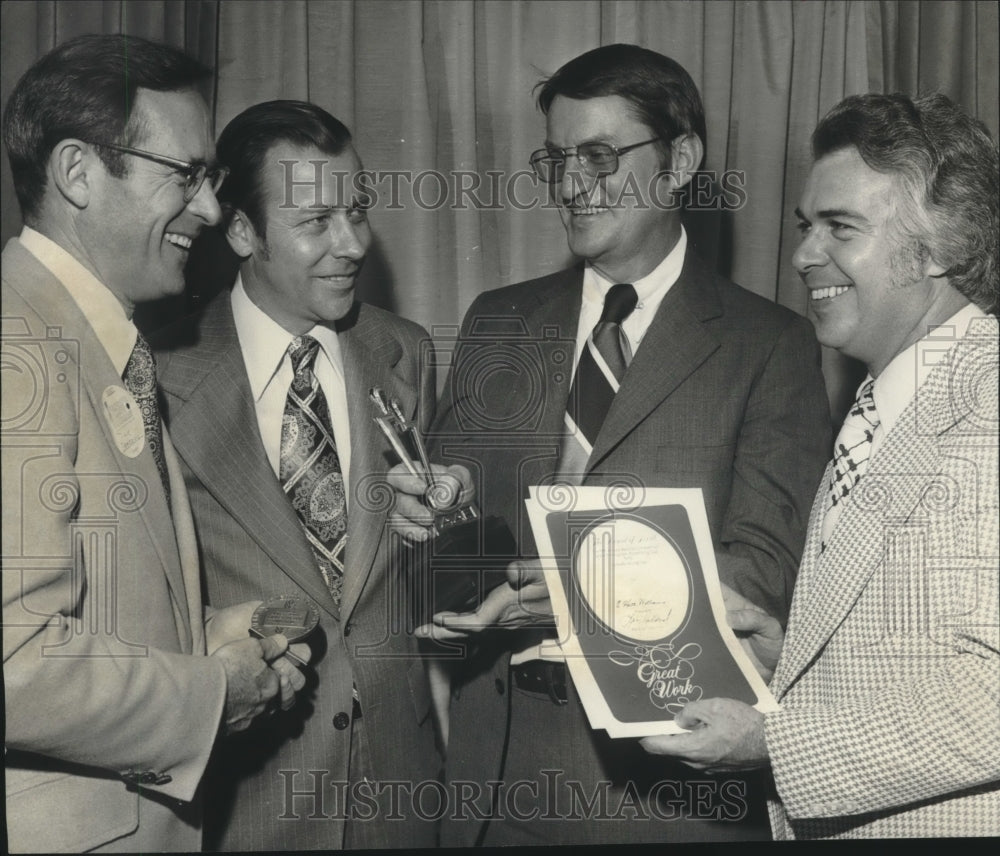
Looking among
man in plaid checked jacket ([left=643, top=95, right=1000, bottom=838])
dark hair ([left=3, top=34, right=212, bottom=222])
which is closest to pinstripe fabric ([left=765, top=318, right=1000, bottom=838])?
man in plaid checked jacket ([left=643, top=95, right=1000, bottom=838])

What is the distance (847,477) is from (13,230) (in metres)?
1.22

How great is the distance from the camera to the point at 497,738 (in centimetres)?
152

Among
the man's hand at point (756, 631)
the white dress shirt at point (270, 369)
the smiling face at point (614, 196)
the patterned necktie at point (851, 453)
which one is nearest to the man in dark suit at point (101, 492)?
the white dress shirt at point (270, 369)

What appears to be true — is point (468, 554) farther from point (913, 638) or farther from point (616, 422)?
point (913, 638)

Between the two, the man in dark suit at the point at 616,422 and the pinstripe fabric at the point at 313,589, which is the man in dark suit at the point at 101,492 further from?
the man in dark suit at the point at 616,422

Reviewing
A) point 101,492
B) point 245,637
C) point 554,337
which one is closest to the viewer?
point 101,492

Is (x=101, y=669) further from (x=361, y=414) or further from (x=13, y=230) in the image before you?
(x=13, y=230)

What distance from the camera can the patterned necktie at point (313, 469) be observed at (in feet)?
Result: 4.80

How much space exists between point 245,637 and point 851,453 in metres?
0.86

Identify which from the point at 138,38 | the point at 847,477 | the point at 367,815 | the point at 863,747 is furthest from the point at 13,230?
the point at 863,747

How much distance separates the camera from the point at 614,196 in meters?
1.50

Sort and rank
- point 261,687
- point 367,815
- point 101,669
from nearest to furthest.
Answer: point 101,669
point 261,687
point 367,815

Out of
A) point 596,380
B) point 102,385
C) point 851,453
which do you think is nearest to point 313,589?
point 102,385

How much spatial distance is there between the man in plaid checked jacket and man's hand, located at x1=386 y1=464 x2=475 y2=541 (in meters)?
0.43
